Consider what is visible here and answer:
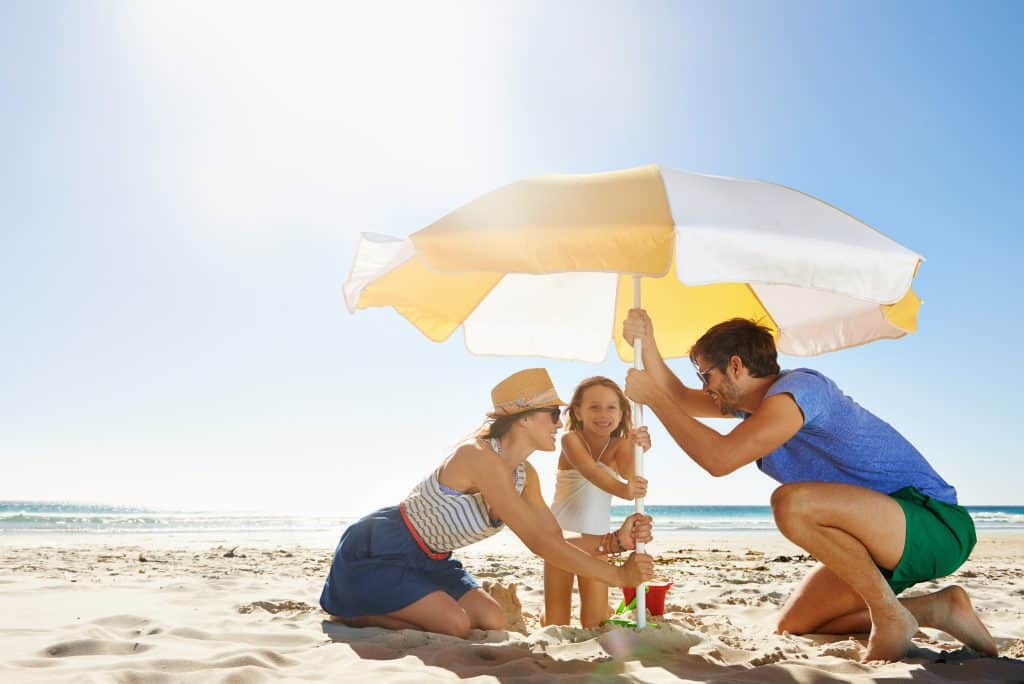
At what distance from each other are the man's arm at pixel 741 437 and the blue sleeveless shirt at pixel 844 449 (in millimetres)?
83

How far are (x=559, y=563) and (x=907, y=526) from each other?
5.28 ft

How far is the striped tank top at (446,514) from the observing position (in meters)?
3.78

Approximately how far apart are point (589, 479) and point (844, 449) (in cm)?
157

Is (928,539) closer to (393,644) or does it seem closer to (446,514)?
(446,514)

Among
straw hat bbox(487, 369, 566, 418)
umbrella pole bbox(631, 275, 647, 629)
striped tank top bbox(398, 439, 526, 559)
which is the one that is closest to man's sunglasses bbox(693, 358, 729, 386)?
umbrella pole bbox(631, 275, 647, 629)

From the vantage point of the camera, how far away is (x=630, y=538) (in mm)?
3396

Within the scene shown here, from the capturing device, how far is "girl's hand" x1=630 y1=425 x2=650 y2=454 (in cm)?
345

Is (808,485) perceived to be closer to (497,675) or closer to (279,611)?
(497,675)

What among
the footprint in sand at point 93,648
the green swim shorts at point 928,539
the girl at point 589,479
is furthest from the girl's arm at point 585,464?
the footprint in sand at point 93,648

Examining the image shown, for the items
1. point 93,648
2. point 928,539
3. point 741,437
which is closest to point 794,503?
point 741,437

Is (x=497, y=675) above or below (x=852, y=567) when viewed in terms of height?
below

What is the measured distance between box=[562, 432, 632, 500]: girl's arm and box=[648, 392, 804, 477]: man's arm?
1.27m

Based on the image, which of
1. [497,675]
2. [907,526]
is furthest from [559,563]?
[907,526]

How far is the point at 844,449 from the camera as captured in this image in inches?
135
